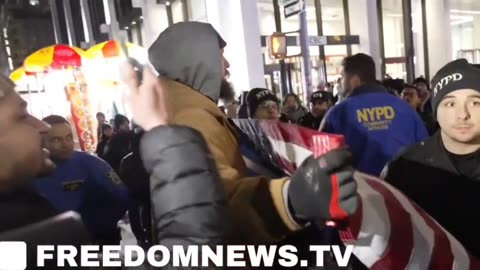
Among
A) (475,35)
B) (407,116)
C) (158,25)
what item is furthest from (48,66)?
(475,35)

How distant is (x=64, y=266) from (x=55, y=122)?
175cm

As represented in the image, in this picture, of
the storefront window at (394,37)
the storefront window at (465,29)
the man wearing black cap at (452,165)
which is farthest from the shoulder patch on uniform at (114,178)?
the storefront window at (465,29)

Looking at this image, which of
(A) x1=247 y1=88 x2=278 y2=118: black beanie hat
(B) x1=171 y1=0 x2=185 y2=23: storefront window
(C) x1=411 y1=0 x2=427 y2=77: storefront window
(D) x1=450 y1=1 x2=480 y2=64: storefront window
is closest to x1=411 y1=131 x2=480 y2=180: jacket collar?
(A) x1=247 y1=88 x2=278 y2=118: black beanie hat

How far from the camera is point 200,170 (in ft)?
2.62

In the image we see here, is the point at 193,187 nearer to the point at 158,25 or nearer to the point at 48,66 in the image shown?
the point at 48,66

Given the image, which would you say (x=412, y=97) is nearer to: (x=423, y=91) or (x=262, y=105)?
(x=423, y=91)

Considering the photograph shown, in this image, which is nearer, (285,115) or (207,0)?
(285,115)

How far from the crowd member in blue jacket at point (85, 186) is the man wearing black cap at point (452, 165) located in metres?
1.13

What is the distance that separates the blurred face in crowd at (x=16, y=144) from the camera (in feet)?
2.35

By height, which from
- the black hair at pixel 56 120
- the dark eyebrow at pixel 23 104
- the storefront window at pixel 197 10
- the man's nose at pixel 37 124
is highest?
the storefront window at pixel 197 10

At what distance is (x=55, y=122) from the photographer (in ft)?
7.93

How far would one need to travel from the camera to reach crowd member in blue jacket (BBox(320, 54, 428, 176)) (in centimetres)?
266

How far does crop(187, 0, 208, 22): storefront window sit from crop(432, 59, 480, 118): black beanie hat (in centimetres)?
821

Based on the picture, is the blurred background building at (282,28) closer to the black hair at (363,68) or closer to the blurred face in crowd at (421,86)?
the blurred face in crowd at (421,86)
